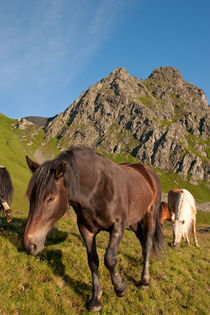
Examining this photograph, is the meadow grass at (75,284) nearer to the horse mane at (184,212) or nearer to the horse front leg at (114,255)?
the horse front leg at (114,255)

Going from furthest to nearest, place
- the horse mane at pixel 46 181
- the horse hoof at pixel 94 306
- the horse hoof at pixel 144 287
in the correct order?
1. the horse hoof at pixel 144 287
2. the horse hoof at pixel 94 306
3. the horse mane at pixel 46 181

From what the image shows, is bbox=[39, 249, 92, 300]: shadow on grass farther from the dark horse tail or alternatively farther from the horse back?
the dark horse tail

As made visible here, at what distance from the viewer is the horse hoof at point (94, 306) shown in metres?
4.60

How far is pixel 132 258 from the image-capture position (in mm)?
8031

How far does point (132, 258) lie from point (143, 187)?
3618mm

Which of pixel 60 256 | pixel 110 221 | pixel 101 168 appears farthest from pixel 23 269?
pixel 101 168

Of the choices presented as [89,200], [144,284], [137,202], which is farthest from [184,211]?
[89,200]

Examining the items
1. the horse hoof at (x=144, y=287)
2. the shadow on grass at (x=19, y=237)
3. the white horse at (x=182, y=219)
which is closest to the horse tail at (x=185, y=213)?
the white horse at (x=182, y=219)

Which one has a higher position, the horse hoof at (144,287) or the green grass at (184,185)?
the horse hoof at (144,287)

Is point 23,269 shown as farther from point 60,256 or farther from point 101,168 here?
point 101,168

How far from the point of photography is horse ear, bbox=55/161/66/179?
144 inches

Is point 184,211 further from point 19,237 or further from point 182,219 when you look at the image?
point 19,237

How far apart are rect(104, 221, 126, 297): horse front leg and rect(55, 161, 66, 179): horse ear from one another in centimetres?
191

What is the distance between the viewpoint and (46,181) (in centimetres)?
374
